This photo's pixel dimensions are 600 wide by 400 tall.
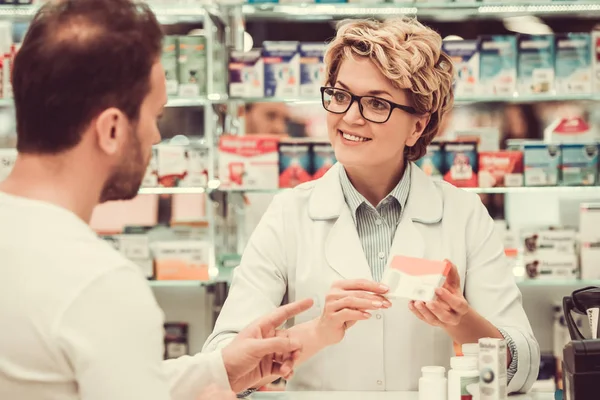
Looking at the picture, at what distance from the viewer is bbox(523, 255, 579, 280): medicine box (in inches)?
147

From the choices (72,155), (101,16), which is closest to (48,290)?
(72,155)

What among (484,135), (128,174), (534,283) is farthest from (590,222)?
(128,174)

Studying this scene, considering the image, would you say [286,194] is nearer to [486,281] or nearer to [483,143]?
[486,281]

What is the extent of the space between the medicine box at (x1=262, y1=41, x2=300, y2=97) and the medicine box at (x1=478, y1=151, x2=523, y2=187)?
1032mm

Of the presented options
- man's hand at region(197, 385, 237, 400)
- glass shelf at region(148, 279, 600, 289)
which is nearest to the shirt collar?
man's hand at region(197, 385, 237, 400)

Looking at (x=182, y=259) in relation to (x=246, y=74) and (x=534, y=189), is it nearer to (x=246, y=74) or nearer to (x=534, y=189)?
(x=246, y=74)

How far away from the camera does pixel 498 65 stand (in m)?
3.81

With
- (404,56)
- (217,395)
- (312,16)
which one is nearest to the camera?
(217,395)

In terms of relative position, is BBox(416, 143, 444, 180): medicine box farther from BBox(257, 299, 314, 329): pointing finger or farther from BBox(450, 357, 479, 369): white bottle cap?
BBox(450, 357, 479, 369): white bottle cap

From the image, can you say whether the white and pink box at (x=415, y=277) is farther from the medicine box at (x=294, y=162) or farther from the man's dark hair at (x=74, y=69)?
the medicine box at (x=294, y=162)

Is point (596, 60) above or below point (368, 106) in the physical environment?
above

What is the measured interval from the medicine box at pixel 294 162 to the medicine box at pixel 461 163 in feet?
2.28

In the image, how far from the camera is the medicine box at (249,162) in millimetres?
3762

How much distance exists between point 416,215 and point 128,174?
1.24 m
